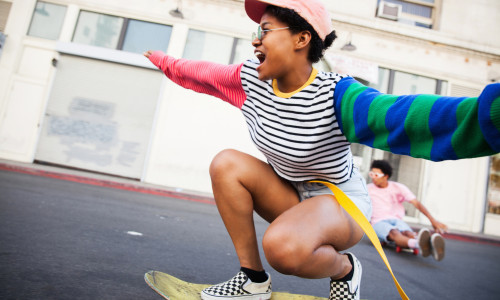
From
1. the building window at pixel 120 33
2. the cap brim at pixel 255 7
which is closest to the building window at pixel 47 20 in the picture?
the building window at pixel 120 33

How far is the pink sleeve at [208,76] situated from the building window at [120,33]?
7934mm

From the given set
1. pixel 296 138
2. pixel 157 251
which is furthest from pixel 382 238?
pixel 296 138

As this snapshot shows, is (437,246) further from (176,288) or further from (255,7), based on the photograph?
(255,7)

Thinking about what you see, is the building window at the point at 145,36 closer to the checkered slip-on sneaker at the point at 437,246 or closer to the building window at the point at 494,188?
the checkered slip-on sneaker at the point at 437,246

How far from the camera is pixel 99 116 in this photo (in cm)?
884

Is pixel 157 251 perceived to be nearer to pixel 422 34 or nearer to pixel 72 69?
pixel 72 69

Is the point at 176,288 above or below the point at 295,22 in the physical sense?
below

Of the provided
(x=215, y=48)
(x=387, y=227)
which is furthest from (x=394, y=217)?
(x=215, y=48)

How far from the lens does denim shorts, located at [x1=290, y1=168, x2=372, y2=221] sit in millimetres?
1594

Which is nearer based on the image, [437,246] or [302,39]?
[302,39]

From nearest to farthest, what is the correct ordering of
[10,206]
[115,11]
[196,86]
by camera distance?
[196,86] < [10,206] < [115,11]

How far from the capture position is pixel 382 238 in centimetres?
423

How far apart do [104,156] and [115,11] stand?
4.44 meters

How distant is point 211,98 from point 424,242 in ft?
22.5
